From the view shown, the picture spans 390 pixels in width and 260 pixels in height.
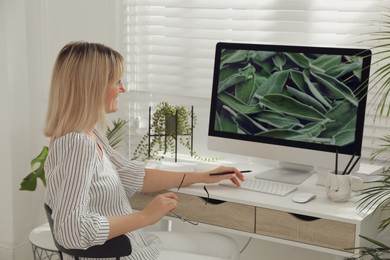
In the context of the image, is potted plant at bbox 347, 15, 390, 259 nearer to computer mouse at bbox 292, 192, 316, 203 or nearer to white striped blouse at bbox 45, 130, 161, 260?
computer mouse at bbox 292, 192, 316, 203

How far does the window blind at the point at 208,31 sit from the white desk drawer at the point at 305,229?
67cm

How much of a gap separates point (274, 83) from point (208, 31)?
0.70 meters

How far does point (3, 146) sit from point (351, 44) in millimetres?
1859

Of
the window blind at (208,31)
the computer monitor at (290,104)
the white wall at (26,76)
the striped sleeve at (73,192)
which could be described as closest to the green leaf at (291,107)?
the computer monitor at (290,104)

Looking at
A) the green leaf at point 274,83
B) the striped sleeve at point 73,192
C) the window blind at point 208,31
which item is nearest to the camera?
the striped sleeve at point 73,192

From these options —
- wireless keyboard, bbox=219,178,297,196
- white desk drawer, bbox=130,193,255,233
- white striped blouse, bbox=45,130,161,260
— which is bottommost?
white desk drawer, bbox=130,193,255,233

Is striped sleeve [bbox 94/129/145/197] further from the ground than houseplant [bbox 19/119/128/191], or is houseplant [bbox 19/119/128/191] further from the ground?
striped sleeve [bbox 94/129/145/197]

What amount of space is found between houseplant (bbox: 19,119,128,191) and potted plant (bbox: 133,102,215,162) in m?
0.14

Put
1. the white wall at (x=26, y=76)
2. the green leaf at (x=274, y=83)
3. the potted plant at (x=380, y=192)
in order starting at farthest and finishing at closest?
1. the white wall at (x=26, y=76)
2. the green leaf at (x=274, y=83)
3. the potted plant at (x=380, y=192)

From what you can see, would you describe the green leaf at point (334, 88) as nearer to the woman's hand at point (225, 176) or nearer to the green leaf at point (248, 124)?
the green leaf at point (248, 124)

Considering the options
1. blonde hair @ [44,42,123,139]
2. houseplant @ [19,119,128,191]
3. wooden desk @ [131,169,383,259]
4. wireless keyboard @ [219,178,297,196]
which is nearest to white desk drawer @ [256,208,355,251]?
wooden desk @ [131,169,383,259]

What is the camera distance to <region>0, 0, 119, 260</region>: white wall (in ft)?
11.8

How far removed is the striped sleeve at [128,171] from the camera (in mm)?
Result: 2596

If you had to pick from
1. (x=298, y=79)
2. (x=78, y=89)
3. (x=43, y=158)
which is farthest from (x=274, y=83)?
(x=43, y=158)
